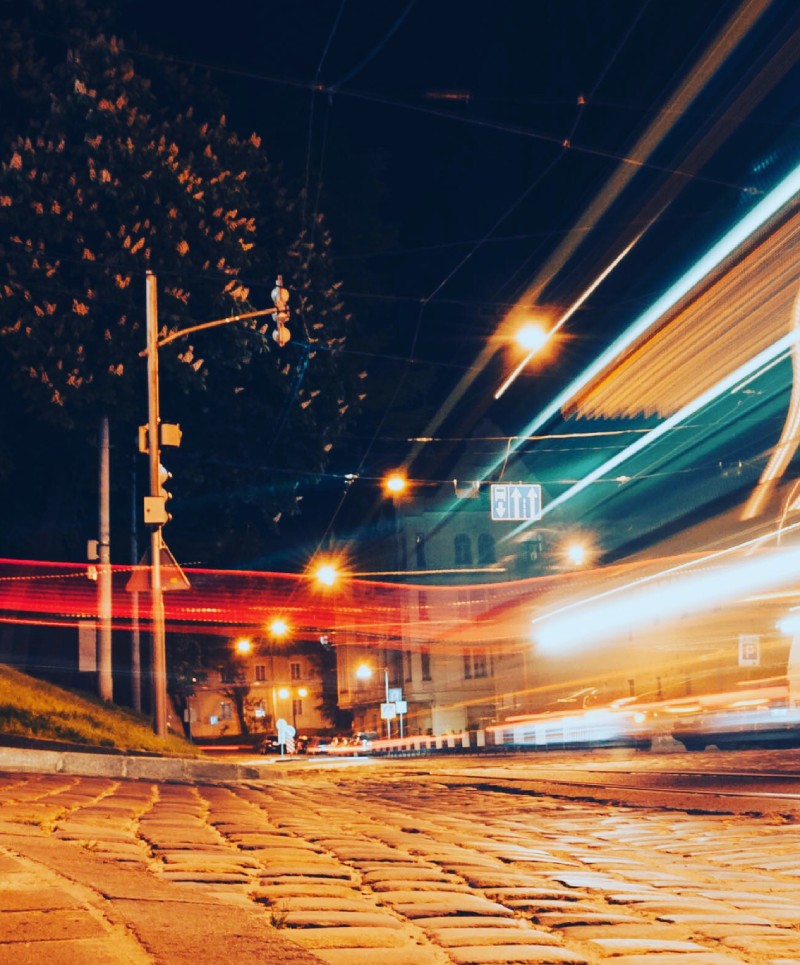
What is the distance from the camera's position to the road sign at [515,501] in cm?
3000

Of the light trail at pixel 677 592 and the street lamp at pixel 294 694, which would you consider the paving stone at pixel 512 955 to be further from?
the street lamp at pixel 294 694

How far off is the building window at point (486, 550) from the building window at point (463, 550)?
0.71 metres

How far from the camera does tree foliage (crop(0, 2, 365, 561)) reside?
21.9m

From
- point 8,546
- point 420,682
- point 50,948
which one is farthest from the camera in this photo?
point 420,682

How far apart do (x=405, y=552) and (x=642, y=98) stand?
65431mm

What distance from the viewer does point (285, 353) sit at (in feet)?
82.7

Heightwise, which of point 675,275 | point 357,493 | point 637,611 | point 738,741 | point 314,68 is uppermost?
point 314,68

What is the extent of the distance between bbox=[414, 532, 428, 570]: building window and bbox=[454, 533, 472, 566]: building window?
86.7 inches

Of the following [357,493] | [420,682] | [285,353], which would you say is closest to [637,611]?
[357,493]

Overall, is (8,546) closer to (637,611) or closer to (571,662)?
(637,611)

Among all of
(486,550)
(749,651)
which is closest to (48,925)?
(749,651)

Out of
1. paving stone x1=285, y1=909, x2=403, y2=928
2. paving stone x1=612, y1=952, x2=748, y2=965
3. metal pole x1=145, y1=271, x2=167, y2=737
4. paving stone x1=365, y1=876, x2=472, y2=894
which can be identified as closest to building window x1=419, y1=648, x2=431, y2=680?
metal pole x1=145, y1=271, x2=167, y2=737

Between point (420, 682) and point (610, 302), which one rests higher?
point (610, 302)

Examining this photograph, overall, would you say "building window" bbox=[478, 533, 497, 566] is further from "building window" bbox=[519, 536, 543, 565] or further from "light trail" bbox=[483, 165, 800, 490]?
"light trail" bbox=[483, 165, 800, 490]
